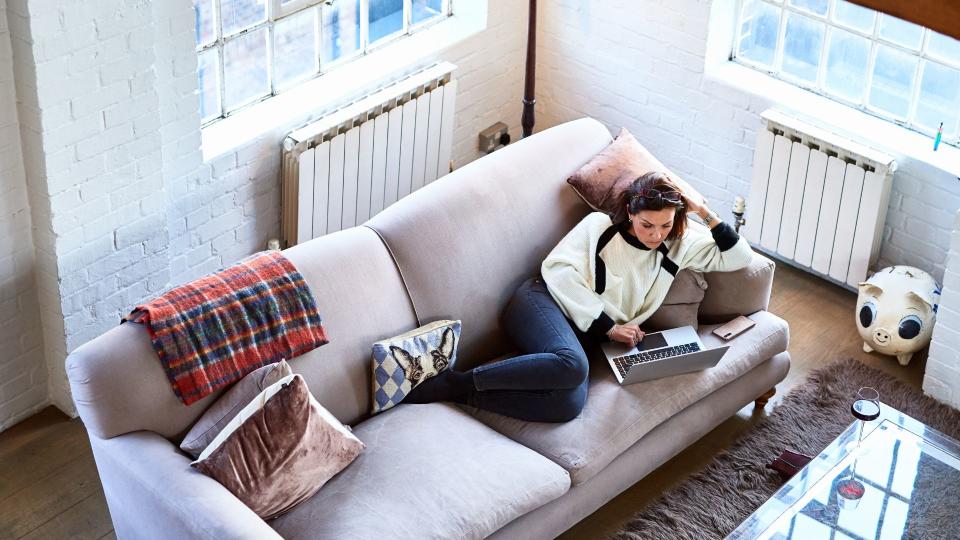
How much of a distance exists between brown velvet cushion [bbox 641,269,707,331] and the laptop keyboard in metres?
0.20

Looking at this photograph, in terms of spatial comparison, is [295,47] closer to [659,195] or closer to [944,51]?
[659,195]

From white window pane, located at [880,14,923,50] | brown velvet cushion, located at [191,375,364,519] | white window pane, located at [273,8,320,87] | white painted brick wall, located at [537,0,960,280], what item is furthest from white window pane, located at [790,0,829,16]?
brown velvet cushion, located at [191,375,364,519]

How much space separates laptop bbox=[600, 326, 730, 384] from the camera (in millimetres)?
3504

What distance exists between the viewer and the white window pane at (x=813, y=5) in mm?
4426

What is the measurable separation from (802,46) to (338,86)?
6.55ft

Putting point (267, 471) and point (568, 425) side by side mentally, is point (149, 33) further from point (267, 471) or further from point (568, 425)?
point (568, 425)

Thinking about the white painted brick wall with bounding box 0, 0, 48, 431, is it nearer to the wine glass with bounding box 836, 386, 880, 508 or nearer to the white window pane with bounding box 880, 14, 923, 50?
the wine glass with bounding box 836, 386, 880, 508

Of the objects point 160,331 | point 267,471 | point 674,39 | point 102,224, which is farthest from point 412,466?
point 674,39

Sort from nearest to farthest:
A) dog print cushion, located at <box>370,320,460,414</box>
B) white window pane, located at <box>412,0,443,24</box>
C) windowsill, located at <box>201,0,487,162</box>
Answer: dog print cushion, located at <box>370,320,460,414</box> → windowsill, located at <box>201,0,487,162</box> → white window pane, located at <box>412,0,443,24</box>

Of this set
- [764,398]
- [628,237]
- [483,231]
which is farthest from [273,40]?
[764,398]

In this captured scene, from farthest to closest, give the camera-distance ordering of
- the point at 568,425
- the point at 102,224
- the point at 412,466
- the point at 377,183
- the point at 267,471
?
the point at 377,183, the point at 102,224, the point at 568,425, the point at 412,466, the point at 267,471

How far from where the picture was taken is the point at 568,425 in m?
3.34

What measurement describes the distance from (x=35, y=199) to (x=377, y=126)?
145 cm

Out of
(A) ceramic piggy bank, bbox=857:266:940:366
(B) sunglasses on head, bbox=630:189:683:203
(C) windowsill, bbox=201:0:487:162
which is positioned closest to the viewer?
(B) sunglasses on head, bbox=630:189:683:203
